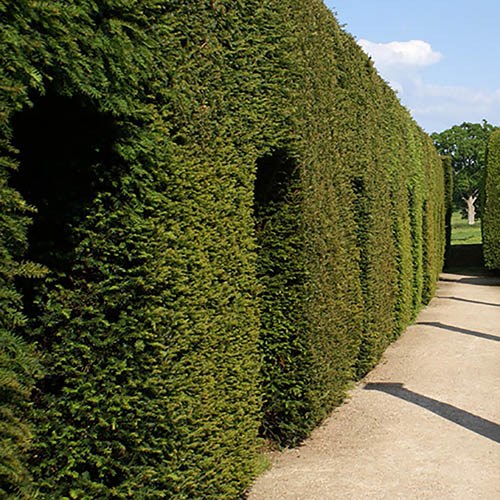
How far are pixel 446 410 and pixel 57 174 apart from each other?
6297mm

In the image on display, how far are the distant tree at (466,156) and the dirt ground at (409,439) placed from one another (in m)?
63.3

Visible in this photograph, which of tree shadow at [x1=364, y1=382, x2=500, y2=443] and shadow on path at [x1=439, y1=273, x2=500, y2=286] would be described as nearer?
tree shadow at [x1=364, y1=382, x2=500, y2=443]

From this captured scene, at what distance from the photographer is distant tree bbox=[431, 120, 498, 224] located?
2894 inches

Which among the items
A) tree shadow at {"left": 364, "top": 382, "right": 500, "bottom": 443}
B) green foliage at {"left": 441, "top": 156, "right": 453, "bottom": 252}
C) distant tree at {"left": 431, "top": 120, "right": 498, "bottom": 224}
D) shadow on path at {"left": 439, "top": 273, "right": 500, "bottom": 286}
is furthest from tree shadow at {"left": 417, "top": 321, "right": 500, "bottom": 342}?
distant tree at {"left": 431, "top": 120, "right": 498, "bottom": 224}

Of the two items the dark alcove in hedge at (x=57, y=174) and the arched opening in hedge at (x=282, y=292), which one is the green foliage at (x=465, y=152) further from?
the dark alcove in hedge at (x=57, y=174)

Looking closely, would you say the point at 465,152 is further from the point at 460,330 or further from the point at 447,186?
the point at 460,330

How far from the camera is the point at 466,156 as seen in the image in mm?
79062

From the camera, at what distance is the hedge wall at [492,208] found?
28.8 meters

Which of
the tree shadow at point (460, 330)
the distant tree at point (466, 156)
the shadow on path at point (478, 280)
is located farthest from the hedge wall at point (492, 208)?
the distant tree at point (466, 156)

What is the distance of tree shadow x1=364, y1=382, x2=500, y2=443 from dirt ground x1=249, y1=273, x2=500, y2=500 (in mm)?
11

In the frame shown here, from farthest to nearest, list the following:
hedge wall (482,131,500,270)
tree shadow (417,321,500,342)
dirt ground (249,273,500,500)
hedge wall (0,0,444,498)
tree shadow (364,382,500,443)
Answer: hedge wall (482,131,500,270) → tree shadow (417,321,500,342) → tree shadow (364,382,500,443) → dirt ground (249,273,500,500) → hedge wall (0,0,444,498)

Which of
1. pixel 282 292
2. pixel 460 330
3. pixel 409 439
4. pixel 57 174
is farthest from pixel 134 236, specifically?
pixel 460 330

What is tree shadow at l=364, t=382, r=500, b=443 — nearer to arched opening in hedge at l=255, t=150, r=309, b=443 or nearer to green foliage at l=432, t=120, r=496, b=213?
arched opening in hedge at l=255, t=150, r=309, b=443

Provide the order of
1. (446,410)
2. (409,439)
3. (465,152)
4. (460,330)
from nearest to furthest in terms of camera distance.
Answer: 1. (409,439)
2. (446,410)
3. (460,330)
4. (465,152)
